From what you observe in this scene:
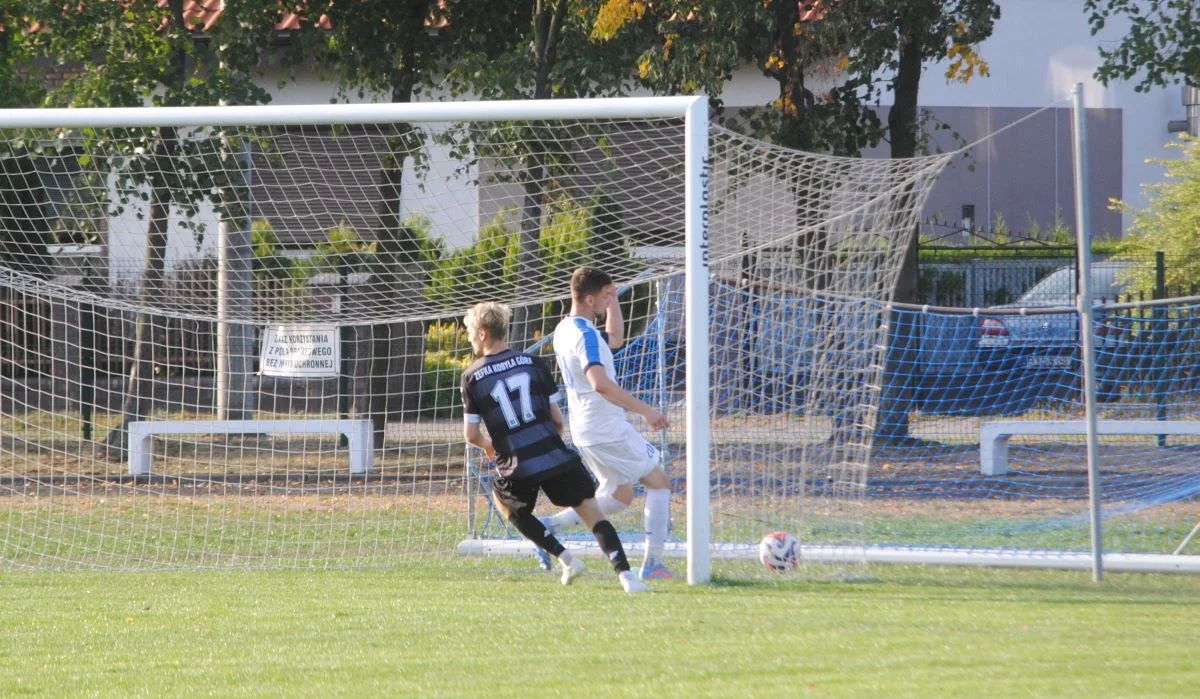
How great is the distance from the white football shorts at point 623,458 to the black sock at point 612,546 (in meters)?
0.37

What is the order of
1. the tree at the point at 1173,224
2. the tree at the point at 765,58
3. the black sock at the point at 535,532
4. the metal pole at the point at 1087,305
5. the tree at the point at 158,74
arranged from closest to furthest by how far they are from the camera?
the metal pole at the point at 1087,305 < the black sock at the point at 535,532 < the tree at the point at 158,74 < the tree at the point at 765,58 < the tree at the point at 1173,224

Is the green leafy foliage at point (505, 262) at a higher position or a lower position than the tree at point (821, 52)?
lower

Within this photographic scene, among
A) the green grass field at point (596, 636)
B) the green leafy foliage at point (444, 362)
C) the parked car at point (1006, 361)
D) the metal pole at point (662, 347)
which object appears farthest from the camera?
the parked car at point (1006, 361)

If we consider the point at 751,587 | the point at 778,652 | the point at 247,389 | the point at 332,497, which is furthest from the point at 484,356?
the point at 247,389

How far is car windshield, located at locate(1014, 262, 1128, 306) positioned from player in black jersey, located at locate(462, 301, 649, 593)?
13025 mm

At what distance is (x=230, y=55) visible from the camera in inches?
512

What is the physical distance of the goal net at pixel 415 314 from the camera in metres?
7.93

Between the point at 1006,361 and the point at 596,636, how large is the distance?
10.2m

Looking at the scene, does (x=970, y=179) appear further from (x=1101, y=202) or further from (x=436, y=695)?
(x=436, y=695)

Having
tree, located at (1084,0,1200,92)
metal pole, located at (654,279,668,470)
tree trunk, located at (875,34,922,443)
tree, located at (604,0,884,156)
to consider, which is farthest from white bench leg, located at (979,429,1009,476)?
tree, located at (1084,0,1200,92)

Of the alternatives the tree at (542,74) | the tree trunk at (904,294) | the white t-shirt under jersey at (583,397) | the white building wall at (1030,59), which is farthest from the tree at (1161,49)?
the white building wall at (1030,59)

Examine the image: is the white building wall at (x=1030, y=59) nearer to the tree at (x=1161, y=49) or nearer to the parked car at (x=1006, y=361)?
the parked car at (x=1006, y=361)

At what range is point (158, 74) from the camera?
1282 centimetres

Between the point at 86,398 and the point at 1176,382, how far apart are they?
11676 mm
